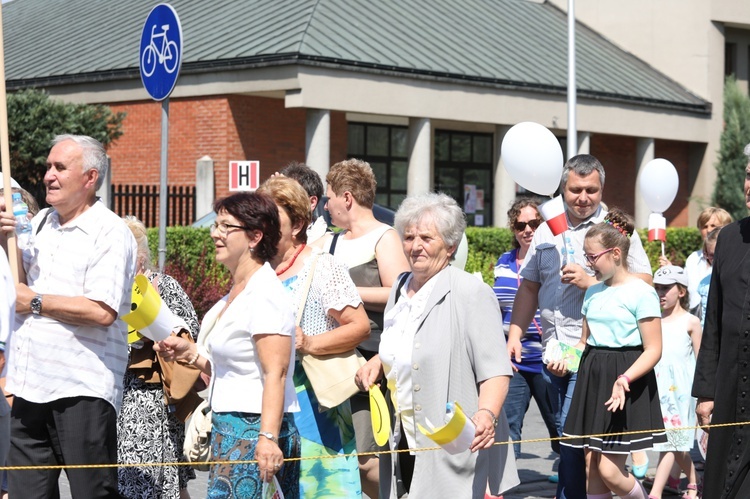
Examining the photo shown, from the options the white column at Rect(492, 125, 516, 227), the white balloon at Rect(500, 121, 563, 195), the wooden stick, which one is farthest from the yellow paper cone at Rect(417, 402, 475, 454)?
the white column at Rect(492, 125, 516, 227)

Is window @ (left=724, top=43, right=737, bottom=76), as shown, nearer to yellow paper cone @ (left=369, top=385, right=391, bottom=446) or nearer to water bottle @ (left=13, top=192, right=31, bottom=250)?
yellow paper cone @ (left=369, top=385, right=391, bottom=446)

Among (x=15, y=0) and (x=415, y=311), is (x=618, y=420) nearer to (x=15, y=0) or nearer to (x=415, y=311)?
(x=415, y=311)

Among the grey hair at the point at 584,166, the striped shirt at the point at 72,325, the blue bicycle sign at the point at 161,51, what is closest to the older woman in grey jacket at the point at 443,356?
the striped shirt at the point at 72,325

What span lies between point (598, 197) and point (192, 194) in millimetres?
18096

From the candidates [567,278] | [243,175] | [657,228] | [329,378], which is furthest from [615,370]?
[243,175]

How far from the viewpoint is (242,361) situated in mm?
4957

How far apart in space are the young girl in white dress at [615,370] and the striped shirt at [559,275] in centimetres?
31

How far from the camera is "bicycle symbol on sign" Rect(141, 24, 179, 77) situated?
33.3 ft

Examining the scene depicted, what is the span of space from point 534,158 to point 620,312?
161cm

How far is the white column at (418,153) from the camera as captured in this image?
85.6 ft

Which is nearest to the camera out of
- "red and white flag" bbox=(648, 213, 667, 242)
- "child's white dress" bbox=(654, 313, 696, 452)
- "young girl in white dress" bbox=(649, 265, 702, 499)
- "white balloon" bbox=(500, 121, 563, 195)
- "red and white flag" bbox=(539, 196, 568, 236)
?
"red and white flag" bbox=(539, 196, 568, 236)

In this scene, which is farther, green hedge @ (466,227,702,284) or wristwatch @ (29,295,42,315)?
green hedge @ (466,227,702,284)

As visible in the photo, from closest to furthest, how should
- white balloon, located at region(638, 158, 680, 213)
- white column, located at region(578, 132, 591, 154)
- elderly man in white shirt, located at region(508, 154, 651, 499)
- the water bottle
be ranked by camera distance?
the water bottle → elderly man in white shirt, located at region(508, 154, 651, 499) → white balloon, located at region(638, 158, 680, 213) → white column, located at region(578, 132, 591, 154)

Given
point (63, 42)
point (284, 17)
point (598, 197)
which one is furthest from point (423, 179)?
point (598, 197)
